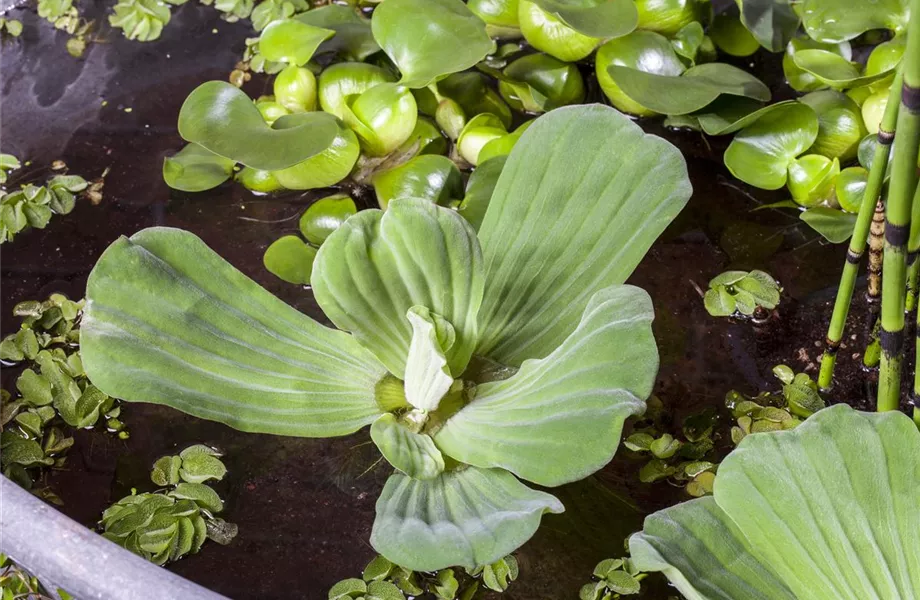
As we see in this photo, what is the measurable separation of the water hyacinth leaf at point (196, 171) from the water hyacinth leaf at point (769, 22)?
2.27ft

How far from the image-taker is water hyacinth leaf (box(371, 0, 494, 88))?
1.14m

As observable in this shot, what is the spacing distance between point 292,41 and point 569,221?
0.48 meters

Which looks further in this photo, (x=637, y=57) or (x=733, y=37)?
(x=733, y=37)

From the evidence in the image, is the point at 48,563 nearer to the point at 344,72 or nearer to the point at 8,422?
the point at 8,422

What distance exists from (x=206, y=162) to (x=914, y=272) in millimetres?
844

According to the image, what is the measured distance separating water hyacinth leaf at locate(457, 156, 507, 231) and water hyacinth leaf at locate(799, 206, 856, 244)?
1.17 ft

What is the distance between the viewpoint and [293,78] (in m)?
1.27

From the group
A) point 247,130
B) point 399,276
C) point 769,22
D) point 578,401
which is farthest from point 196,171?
point 769,22

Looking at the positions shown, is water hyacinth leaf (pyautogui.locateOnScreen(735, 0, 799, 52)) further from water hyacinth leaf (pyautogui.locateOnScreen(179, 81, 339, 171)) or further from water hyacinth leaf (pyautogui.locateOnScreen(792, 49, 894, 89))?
water hyacinth leaf (pyautogui.locateOnScreen(179, 81, 339, 171))

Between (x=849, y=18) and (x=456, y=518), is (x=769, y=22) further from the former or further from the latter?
(x=456, y=518)

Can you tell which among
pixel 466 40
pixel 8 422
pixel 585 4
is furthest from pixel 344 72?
pixel 8 422

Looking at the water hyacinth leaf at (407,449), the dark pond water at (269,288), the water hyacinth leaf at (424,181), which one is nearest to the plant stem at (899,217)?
the dark pond water at (269,288)

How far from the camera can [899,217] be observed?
2.61 feet

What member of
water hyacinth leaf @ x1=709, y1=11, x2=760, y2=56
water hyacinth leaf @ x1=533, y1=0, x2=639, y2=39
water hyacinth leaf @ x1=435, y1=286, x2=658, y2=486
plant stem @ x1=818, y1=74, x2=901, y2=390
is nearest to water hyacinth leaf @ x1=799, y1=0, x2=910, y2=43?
water hyacinth leaf @ x1=709, y1=11, x2=760, y2=56
